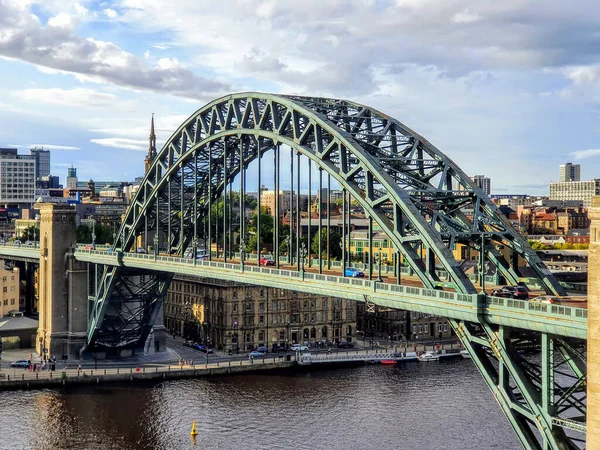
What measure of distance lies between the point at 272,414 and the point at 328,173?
26406 millimetres

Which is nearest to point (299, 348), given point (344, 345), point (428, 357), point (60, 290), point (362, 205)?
point (344, 345)

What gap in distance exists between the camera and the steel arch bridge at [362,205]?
4716 centimetres

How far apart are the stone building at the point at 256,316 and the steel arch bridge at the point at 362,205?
916 cm

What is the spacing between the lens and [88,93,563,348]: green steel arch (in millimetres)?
55562

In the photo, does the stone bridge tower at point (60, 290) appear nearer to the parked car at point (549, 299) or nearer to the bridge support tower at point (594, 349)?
the parked car at point (549, 299)

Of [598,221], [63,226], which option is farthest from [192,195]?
[598,221]

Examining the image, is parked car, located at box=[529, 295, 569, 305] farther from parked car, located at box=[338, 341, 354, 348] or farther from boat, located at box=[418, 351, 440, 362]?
parked car, located at box=[338, 341, 354, 348]

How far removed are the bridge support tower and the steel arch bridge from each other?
2.60m

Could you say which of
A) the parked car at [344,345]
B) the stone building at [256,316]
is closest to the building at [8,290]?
the stone building at [256,316]

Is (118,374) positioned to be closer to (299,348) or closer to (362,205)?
(299,348)

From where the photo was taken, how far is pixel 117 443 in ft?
238

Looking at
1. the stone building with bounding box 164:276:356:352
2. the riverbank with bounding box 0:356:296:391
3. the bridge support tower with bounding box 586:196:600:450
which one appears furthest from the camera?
the stone building with bounding box 164:276:356:352

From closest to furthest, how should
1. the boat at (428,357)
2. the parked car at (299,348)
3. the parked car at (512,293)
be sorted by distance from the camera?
the parked car at (512,293) < the boat at (428,357) < the parked car at (299,348)

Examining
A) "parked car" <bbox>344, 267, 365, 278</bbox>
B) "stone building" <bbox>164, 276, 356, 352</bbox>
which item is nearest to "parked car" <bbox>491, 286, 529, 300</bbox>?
"parked car" <bbox>344, 267, 365, 278</bbox>
